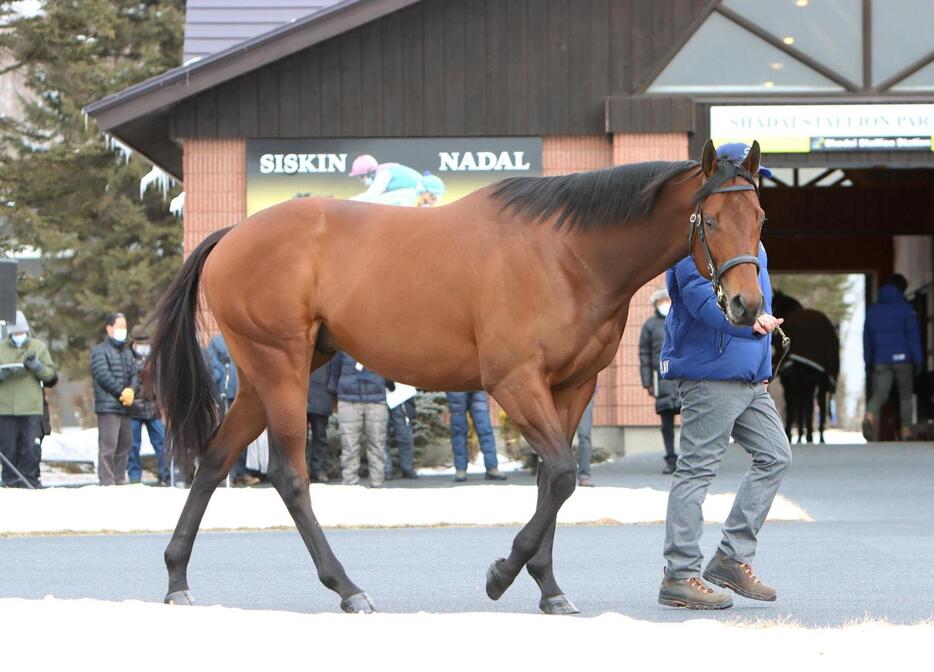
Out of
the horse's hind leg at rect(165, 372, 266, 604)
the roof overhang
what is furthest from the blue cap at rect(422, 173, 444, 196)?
the horse's hind leg at rect(165, 372, 266, 604)

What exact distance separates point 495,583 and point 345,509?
5847mm

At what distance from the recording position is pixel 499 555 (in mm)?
10156

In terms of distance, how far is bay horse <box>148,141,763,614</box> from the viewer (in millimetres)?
7066

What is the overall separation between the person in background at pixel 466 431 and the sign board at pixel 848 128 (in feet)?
15.7

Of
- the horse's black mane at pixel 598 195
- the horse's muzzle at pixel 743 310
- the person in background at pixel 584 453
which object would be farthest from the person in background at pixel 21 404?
the horse's muzzle at pixel 743 310

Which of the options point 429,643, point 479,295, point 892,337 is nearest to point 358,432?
point 892,337

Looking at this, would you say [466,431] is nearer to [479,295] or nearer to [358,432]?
[358,432]

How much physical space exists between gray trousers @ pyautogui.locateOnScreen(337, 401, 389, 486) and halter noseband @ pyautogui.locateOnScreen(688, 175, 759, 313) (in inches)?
376

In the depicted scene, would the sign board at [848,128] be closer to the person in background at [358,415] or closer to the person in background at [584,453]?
the person in background at [584,453]

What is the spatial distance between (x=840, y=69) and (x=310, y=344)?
13367 mm

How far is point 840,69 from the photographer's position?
766 inches

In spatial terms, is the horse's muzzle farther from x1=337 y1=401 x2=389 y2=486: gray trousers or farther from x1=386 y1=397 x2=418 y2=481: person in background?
x1=386 y1=397 x2=418 y2=481: person in background

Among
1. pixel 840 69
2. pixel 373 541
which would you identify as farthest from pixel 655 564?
pixel 840 69

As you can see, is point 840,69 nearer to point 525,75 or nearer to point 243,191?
point 525,75
